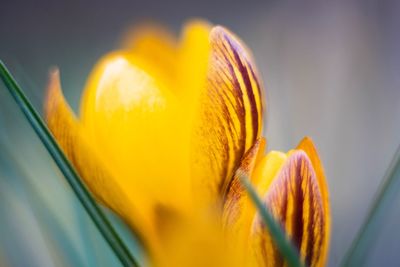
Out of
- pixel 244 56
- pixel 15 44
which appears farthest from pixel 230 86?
pixel 15 44

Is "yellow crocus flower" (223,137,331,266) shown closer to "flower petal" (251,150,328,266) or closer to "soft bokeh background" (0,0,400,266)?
"flower petal" (251,150,328,266)

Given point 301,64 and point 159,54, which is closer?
point 159,54

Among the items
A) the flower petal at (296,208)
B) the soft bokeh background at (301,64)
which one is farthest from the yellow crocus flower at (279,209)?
the soft bokeh background at (301,64)

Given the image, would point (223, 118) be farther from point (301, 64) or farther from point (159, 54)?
point (301, 64)

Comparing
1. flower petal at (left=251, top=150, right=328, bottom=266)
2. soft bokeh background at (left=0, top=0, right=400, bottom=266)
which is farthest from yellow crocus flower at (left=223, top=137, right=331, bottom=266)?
soft bokeh background at (left=0, top=0, right=400, bottom=266)

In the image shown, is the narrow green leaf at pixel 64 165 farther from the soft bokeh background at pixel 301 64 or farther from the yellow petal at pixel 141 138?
the soft bokeh background at pixel 301 64

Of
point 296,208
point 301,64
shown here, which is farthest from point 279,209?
point 301,64

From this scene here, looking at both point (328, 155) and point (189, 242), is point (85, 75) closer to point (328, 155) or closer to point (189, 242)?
point (328, 155)
